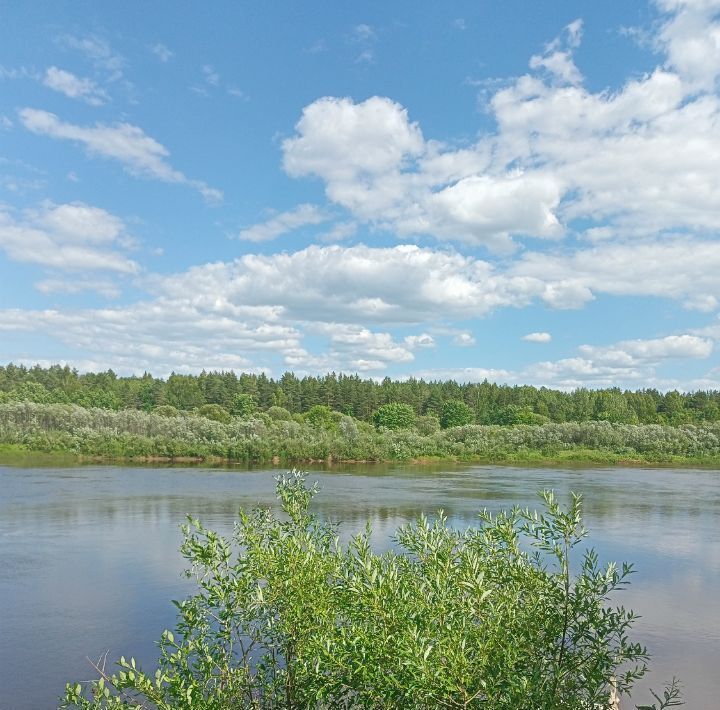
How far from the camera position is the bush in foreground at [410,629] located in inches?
254

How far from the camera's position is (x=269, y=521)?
9.70m

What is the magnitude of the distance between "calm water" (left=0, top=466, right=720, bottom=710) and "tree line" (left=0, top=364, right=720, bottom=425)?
190 ft

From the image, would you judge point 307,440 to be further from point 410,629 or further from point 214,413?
point 410,629

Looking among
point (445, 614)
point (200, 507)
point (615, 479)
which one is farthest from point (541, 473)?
point (445, 614)

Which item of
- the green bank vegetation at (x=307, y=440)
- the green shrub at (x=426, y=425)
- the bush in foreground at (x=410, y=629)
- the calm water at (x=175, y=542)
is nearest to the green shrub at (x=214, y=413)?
the green bank vegetation at (x=307, y=440)

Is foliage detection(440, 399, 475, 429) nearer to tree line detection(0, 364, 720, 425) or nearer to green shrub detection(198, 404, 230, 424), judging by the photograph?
tree line detection(0, 364, 720, 425)

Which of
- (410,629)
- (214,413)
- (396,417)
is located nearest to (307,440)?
(214,413)

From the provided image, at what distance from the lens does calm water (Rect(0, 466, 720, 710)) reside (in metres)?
17.0

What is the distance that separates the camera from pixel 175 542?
28.9 m

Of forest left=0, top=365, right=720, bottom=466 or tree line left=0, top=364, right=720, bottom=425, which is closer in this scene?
forest left=0, top=365, right=720, bottom=466

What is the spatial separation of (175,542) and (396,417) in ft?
247

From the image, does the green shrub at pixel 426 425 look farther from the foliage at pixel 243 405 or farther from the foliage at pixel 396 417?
the foliage at pixel 243 405

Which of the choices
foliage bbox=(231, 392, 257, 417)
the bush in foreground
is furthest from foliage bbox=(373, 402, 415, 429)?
the bush in foreground

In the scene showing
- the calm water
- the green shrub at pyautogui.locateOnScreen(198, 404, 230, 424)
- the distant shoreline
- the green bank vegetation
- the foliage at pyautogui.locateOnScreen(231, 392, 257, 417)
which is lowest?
the calm water
